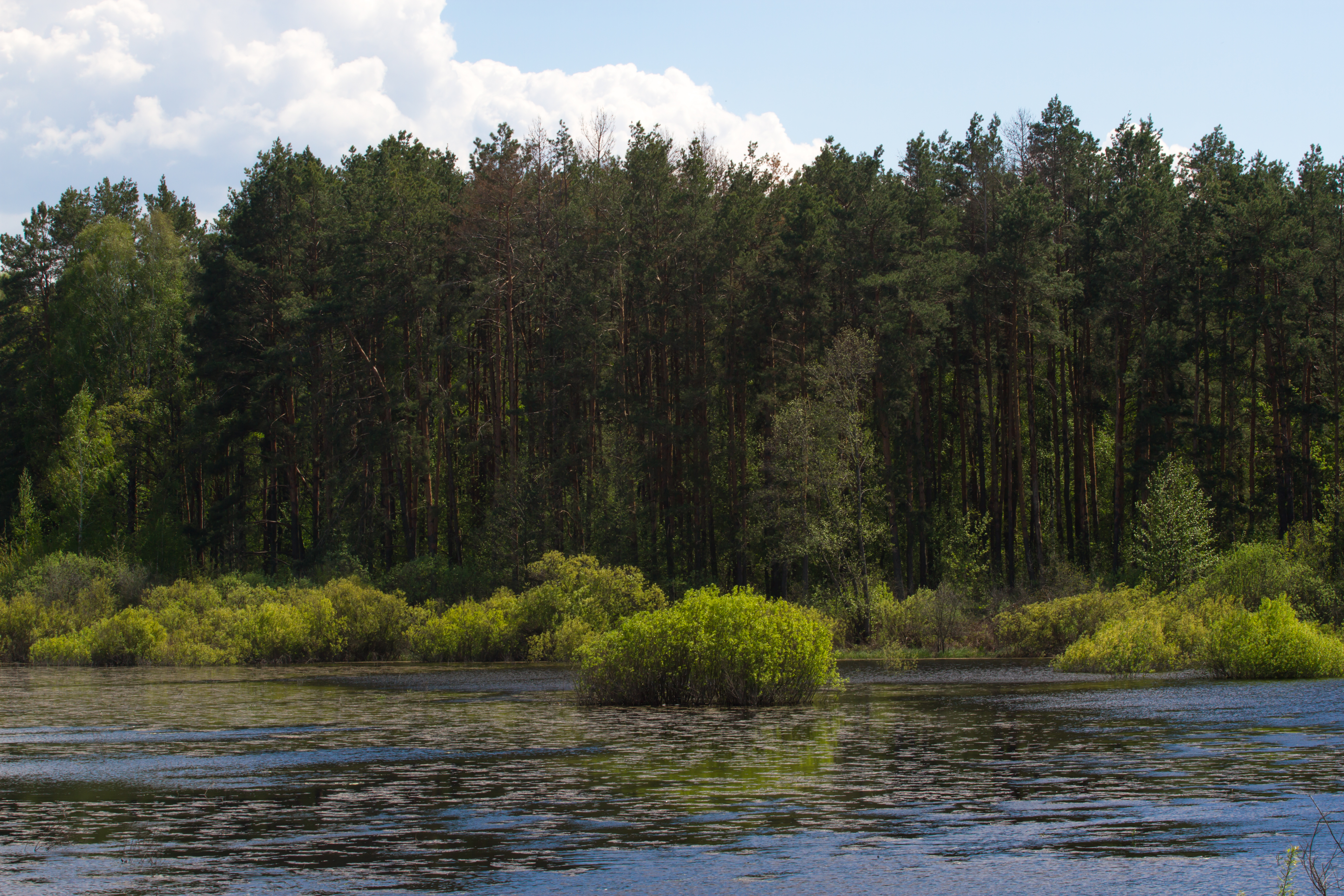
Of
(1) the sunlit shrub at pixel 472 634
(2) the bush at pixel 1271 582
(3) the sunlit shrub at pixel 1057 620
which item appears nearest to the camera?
(2) the bush at pixel 1271 582

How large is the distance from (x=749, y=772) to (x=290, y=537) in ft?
194

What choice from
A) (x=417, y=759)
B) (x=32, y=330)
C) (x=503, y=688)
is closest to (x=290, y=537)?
(x=32, y=330)

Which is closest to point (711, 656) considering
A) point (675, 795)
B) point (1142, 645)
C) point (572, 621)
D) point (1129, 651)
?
point (675, 795)

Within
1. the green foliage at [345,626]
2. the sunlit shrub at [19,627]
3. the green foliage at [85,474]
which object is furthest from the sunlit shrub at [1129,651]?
the green foliage at [85,474]

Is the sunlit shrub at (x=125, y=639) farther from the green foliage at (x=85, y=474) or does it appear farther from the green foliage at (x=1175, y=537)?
the green foliage at (x=1175, y=537)

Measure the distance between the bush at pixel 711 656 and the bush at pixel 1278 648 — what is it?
1145cm

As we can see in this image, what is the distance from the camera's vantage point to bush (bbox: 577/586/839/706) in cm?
2730

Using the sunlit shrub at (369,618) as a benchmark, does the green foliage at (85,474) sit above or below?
above

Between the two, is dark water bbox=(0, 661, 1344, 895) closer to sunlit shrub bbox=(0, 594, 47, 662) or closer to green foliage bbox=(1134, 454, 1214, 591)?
green foliage bbox=(1134, 454, 1214, 591)

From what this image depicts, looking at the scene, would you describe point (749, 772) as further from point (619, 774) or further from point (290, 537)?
point (290, 537)

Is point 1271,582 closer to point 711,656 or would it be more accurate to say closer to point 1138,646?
point 1138,646

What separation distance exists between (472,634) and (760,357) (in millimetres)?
19173

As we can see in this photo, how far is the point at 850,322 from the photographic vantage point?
181 feet

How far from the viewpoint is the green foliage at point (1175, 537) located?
45.1m
